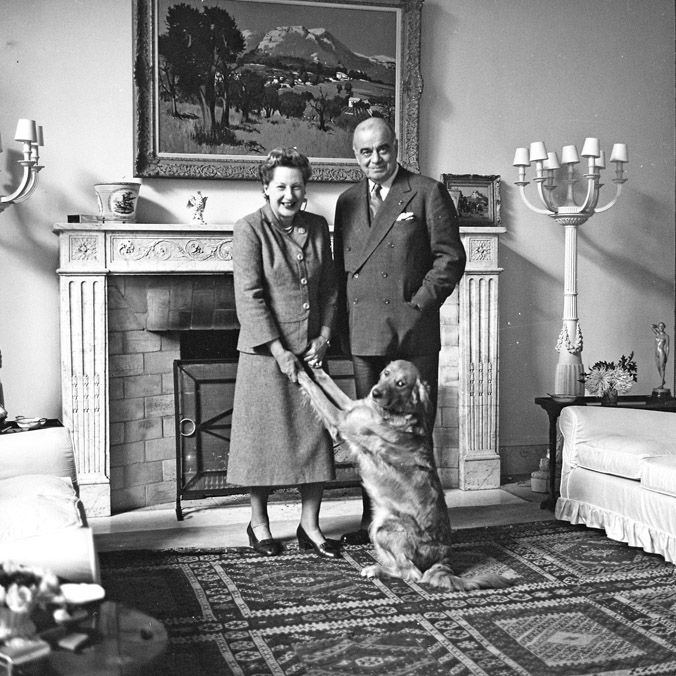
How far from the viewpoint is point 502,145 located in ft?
17.6

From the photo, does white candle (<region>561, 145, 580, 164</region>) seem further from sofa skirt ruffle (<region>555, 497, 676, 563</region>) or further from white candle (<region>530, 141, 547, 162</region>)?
sofa skirt ruffle (<region>555, 497, 676, 563</region>)

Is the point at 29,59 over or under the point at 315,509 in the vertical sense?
over

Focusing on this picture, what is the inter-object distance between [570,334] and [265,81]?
223cm

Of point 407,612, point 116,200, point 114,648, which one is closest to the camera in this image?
point 114,648

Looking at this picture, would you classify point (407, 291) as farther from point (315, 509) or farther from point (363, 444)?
point (315, 509)

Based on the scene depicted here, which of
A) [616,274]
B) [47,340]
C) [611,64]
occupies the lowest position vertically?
[47,340]

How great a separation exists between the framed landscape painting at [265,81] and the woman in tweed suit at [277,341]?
4.60 feet

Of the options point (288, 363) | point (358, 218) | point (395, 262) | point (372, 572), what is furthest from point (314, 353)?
point (372, 572)

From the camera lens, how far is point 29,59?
4633mm

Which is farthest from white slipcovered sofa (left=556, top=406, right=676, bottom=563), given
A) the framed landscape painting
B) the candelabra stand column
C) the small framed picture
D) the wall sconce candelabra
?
the wall sconce candelabra

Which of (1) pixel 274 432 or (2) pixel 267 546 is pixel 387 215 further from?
(2) pixel 267 546

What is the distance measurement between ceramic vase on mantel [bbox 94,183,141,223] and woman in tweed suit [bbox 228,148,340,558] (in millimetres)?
1230

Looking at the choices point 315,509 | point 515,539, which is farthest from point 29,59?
point 515,539

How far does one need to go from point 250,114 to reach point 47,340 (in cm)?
167
